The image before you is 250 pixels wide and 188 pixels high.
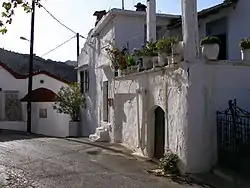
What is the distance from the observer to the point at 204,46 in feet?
30.7

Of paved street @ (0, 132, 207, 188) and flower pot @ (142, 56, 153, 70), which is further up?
flower pot @ (142, 56, 153, 70)

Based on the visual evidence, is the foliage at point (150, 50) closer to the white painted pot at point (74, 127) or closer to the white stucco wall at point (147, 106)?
the white stucco wall at point (147, 106)

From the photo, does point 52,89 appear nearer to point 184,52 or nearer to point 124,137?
point 124,137

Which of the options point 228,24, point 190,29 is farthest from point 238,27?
point 190,29

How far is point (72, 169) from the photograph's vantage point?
10539 mm

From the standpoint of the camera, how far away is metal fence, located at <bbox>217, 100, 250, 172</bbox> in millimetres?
8789

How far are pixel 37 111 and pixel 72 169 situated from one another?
1675 centimetres

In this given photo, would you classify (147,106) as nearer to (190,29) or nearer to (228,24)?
(190,29)

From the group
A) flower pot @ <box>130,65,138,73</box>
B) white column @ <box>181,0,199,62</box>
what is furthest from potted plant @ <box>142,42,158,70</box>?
white column @ <box>181,0,199,62</box>

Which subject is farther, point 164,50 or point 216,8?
point 216,8

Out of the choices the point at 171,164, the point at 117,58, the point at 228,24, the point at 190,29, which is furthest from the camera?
the point at 117,58

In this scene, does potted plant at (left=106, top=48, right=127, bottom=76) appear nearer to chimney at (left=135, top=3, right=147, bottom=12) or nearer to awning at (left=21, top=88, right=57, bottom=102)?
chimney at (left=135, top=3, right=147, bottom=12)

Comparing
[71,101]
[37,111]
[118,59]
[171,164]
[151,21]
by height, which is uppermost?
[151,21]

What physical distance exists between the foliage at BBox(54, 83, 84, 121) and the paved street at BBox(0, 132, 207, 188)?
22.4 feet
